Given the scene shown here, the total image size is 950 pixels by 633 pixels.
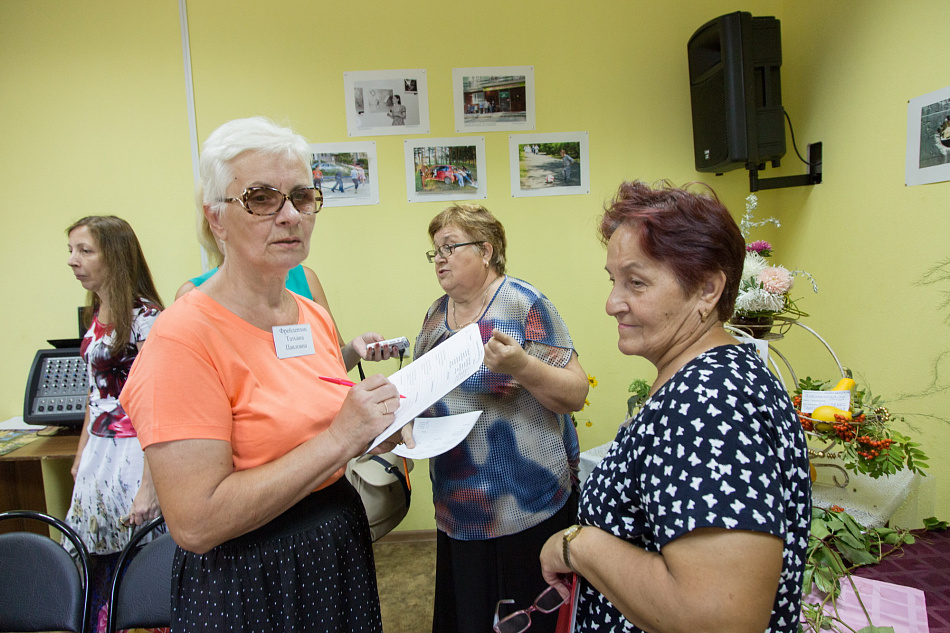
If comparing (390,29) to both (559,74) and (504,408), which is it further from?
(504,408)

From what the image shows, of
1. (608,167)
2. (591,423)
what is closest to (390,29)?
(608,167)

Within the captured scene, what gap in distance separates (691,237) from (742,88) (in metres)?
1.97

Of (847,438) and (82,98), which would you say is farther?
(82,98)

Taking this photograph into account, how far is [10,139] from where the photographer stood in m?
2.55

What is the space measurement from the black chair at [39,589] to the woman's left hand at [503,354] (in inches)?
44.7

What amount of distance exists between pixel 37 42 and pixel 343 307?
1976 millimetres

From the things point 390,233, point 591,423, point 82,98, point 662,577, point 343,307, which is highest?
point 82,98

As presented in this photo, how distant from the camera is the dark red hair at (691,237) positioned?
2.51 ft

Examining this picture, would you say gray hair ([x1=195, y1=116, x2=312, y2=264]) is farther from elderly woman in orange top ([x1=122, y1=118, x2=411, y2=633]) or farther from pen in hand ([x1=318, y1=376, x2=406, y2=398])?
pen in hand ([x1=318, y1=376, x2=406, y2=398])

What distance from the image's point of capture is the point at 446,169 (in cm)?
271

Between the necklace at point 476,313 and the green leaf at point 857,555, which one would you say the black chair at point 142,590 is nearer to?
the necklace at point 476,313

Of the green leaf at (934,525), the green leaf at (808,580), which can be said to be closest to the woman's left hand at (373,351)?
the green leaf at (808,580)

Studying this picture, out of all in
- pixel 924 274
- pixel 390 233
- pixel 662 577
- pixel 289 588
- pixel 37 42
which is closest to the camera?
pixel 662 577

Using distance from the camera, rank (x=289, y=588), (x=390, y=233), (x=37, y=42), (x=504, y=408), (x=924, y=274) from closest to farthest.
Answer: (x=289, y=588) → (x=504, y=408) → (x=924, y=274) → (x=37, y=42) → (x=390, y=233)
